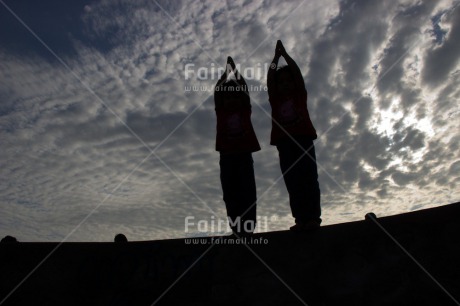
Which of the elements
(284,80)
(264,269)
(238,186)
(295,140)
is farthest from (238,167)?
(264,269)

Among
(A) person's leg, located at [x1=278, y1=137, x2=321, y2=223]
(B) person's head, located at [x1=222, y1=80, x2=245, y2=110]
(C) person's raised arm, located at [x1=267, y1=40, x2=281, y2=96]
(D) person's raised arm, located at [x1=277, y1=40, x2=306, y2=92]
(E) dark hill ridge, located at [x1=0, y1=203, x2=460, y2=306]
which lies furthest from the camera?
(B) person's head, located at [x1=222, y1=80, x2=245, y2=110]

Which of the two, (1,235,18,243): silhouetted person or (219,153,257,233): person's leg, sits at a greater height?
(219,153,257,233): person's leg

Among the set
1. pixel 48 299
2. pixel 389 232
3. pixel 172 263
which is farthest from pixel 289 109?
pixel 48 299

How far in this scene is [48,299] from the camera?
2.99 meters

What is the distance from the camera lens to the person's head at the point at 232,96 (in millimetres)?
4293

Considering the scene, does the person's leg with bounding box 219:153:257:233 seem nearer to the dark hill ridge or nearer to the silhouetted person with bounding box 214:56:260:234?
the silhouetted person with bounding box 214:56:260:234

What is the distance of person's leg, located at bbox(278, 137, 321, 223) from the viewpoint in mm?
3244

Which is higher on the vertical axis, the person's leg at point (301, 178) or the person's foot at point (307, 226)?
the person's leg at point (301, 178)

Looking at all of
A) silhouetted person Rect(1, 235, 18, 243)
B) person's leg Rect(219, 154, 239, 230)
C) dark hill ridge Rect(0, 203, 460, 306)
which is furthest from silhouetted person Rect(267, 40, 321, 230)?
silhouetted person Rect(1, 235, 18, 243)

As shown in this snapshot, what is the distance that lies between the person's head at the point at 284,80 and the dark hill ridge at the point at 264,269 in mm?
1691

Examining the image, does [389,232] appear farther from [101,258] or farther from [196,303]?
[101,258]

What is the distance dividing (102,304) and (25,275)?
2.55 feet

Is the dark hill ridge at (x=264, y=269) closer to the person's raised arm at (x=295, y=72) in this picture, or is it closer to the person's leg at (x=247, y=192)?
the person's leg at (x=247, y=192)

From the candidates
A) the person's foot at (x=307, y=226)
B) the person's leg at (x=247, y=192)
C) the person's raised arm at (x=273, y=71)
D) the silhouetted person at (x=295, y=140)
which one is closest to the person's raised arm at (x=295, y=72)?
the silhouetted person at (x=295, y=140)
